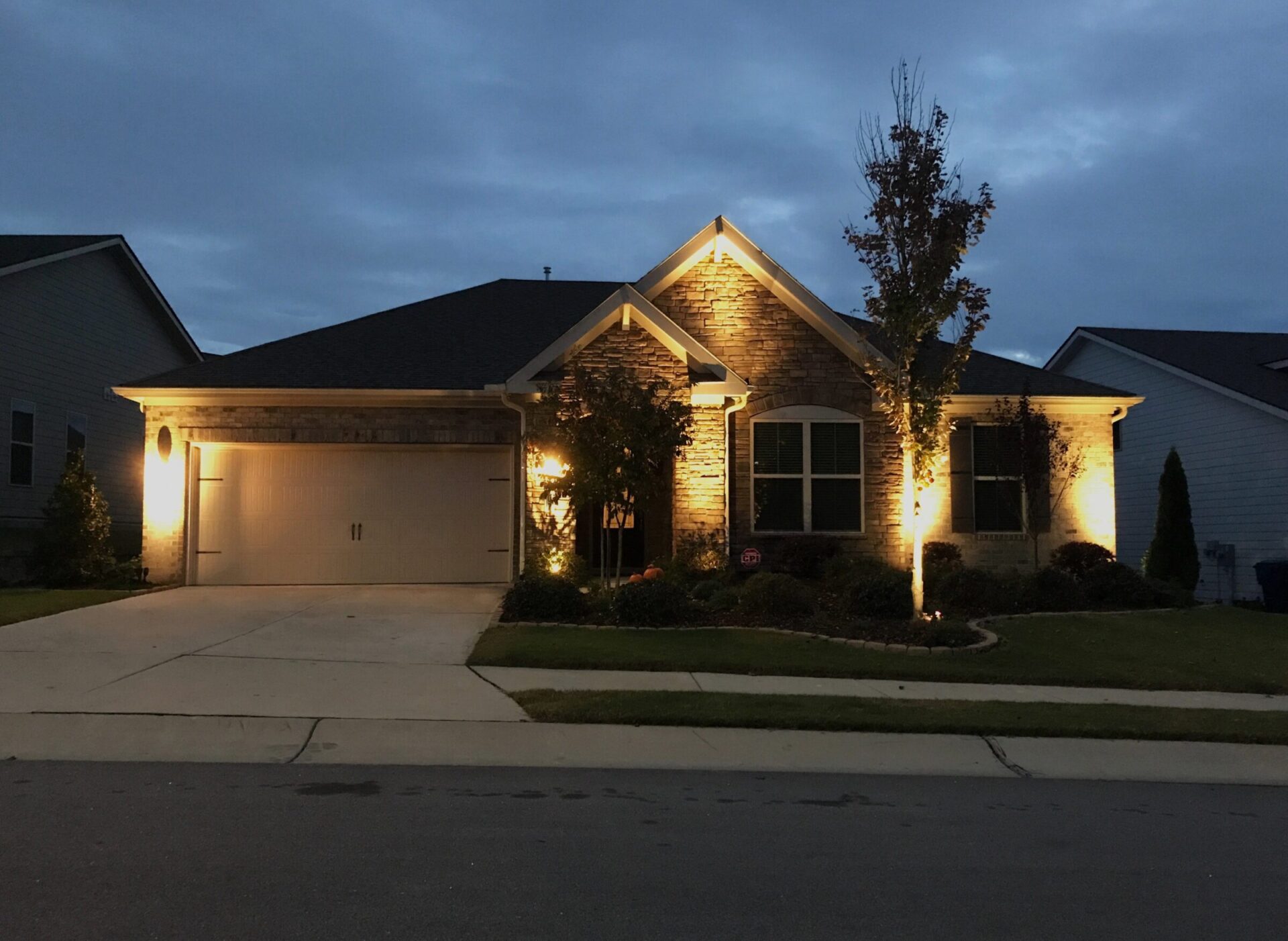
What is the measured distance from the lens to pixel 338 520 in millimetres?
16969

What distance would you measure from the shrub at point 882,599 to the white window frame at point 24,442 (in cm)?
1560

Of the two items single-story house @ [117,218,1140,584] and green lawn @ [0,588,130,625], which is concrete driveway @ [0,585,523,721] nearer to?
green lawn @ [0,588,130,625]

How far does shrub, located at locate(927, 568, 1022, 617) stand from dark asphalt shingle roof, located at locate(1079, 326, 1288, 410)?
9.30 meters

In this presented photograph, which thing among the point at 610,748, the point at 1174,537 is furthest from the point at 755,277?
the point at 610,748

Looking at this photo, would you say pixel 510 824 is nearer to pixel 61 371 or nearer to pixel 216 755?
pixel 216 755

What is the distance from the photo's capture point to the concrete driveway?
849 centimetres

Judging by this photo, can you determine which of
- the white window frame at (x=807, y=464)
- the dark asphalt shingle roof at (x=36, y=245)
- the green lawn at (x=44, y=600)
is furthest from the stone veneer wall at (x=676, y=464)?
the dark asphalt shingle roof at (x=36, y=245)

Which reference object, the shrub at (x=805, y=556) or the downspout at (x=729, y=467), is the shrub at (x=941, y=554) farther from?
the downspout at (x=729, y=467)

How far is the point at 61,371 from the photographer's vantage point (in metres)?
20.8

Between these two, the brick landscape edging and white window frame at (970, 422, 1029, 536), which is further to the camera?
white window frame at (970, 422, 1029, 536)

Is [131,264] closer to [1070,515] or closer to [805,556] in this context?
[805,556]

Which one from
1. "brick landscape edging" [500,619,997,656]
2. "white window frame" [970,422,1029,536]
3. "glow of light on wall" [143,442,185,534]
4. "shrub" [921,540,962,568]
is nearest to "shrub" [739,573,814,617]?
"brick landscape edging" [500,619,997,656]

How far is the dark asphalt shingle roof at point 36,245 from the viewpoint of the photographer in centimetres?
1930

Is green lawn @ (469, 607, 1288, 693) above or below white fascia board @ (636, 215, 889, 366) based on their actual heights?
below
